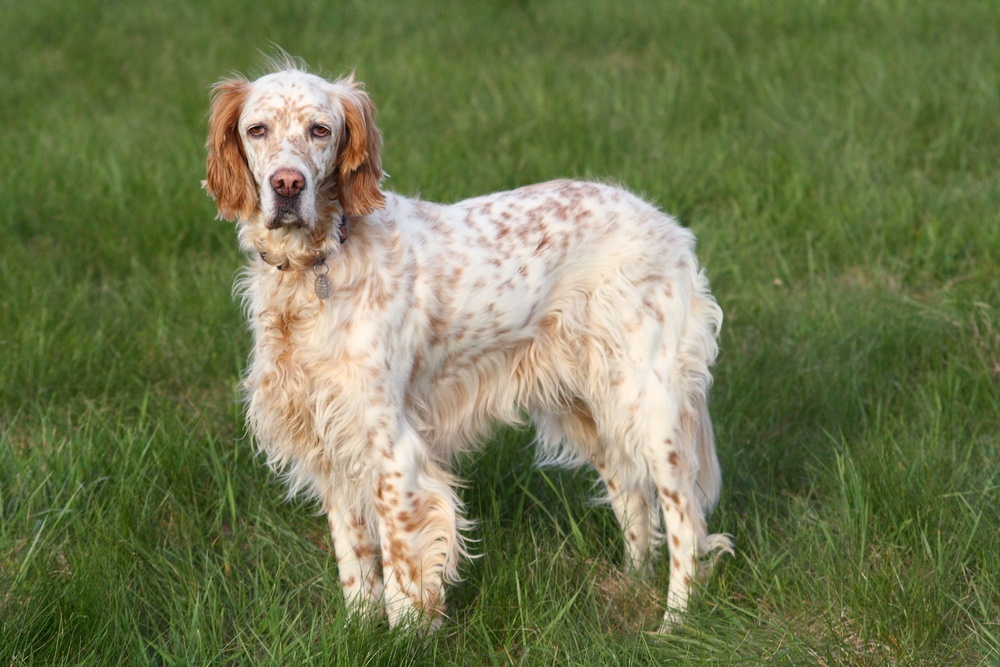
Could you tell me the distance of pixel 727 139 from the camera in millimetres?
6270

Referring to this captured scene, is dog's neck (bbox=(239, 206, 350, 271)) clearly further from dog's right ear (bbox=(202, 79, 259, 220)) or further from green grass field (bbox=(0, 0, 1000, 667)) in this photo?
green grass field (bbox=(0, 0, 1000, 667))

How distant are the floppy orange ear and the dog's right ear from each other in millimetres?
238

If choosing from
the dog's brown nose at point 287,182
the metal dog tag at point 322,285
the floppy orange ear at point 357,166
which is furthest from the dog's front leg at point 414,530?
the dog's brown nose at point 287,182

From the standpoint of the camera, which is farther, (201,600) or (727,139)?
(727,139)

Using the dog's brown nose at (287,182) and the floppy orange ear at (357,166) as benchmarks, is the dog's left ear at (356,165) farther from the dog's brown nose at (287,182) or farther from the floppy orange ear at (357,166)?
the dog's brown nose at (287,182)

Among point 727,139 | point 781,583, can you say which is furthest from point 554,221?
point 727,139

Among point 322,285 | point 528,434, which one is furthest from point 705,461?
point 322,285

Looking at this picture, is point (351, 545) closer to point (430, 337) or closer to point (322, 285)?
point (430, 337)

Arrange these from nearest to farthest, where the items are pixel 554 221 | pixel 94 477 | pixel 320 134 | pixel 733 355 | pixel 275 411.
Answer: pixel 320 134 → pixel 275 411 → pixel 554 221 → pixel 94 477 → pixel 733 355

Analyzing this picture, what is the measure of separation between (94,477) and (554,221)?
1.64 metres

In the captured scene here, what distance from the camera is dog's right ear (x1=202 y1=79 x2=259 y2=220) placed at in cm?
304

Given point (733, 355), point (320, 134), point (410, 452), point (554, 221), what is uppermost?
point (320, 134)

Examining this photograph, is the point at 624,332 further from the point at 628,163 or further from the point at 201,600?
the point at 628,163

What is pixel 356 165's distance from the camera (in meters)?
3.03
